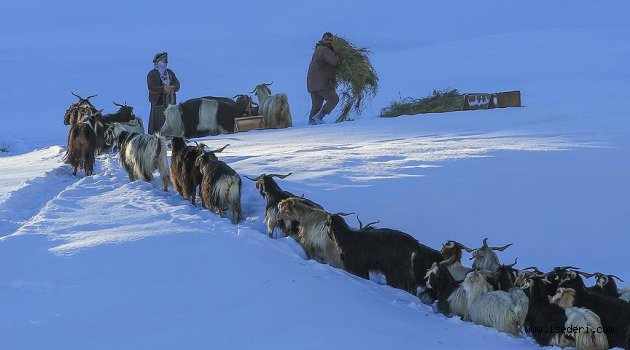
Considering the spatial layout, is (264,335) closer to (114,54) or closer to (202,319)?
(202,319)

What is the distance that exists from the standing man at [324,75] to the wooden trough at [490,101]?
5.99ft

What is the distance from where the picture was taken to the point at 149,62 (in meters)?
28.2

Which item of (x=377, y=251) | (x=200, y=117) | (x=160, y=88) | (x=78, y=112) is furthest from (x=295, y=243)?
(x=160, y=88)

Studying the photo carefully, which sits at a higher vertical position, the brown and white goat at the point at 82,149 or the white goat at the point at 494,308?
the brown and white goat at the point at 82,149

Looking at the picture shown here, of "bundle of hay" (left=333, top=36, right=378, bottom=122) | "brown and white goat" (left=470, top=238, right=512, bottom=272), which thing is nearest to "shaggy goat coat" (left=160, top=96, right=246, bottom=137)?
"bundle of hay" (left=333, top=36, right=378, bottom=122)

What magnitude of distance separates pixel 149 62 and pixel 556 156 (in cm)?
1966

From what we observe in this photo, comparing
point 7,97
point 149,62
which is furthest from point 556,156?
point 149,62

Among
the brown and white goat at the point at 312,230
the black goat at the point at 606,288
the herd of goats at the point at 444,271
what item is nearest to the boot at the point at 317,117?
the herd of goats at the point at 444,271

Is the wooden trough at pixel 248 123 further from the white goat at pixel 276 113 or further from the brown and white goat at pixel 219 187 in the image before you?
the brown and white goat at pixel 219 187

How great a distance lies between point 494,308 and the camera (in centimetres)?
646

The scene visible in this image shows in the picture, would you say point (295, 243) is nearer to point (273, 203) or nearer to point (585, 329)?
point (273, 203)

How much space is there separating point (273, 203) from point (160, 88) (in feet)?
22.8

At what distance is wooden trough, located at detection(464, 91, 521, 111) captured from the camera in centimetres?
1535

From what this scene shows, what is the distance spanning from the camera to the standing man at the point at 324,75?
50.1 ft
